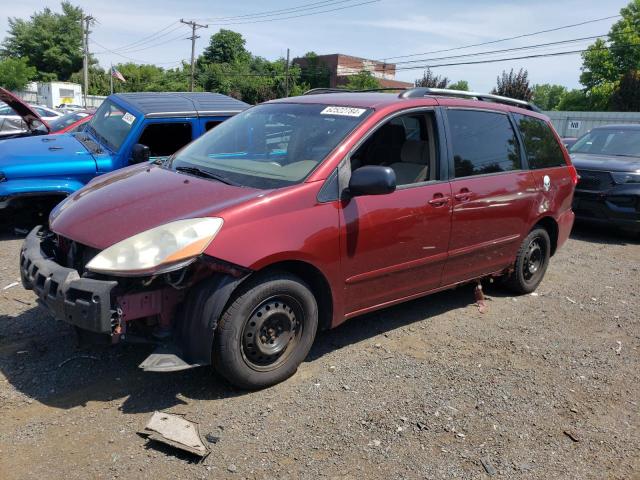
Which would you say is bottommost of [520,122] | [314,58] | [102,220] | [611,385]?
[611,385]

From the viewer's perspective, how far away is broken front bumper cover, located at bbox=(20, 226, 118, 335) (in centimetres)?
279

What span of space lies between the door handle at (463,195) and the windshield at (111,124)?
13.5 ft

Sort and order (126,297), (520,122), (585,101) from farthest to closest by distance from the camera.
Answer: (585,101), (520,122), (126,297)

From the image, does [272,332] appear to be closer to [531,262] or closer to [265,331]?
[265,331]

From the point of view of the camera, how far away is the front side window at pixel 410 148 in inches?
163

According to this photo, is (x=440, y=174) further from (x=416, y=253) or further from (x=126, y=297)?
(x=126, y=297)

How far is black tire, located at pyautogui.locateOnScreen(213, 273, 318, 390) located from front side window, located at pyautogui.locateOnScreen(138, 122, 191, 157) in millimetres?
3922

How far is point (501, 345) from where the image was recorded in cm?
436

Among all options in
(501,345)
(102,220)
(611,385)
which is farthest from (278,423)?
(611,385)

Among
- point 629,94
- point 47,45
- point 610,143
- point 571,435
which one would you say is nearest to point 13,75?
point 47,45

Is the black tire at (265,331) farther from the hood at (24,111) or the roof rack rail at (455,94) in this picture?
the hood at (24,111)

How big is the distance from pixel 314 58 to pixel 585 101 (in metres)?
32.1

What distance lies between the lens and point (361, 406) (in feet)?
10.9

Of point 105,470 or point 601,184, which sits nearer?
point 105,470
